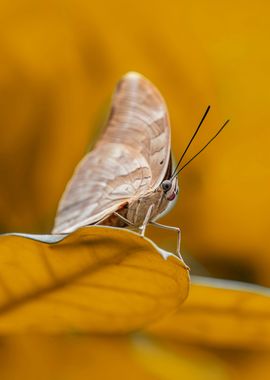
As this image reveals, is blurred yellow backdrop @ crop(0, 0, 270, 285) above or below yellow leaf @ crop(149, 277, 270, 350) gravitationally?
above

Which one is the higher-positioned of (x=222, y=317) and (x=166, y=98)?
(x=166, y=98)

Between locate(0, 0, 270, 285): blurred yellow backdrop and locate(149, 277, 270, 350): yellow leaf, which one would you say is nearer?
locate(149, 277, 270, 350): yellow leaf

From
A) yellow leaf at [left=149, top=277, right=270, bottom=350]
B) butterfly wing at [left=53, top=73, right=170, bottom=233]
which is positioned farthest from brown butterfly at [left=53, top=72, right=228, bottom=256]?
yellow leaf at [left=149, top=277, right=270, bottom=350]

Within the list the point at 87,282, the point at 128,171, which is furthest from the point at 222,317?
the point at 128,171

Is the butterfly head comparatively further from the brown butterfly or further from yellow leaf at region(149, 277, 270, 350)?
yellow leaf at region(149, 277, 270, 350)

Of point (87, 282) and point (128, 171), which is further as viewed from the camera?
point (128, 171)

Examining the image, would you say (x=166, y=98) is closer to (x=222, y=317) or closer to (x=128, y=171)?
(x=128, y=171)
